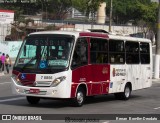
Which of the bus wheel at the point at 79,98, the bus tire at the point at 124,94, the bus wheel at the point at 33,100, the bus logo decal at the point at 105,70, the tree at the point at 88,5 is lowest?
the bus tire at the point at 124,94

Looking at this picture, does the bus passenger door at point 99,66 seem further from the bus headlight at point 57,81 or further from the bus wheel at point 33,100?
the bus wheel at point 33,100

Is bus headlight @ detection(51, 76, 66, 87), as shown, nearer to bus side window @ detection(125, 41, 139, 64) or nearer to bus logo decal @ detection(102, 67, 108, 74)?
bus logo decal @ detection(102, 67, 108, 74)

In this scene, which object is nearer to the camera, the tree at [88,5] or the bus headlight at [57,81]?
the bus headlight at [57,81]

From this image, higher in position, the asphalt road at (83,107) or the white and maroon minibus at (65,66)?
the white and maroon minibus at (65,66)

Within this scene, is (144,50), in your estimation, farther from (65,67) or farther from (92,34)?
(65,67)

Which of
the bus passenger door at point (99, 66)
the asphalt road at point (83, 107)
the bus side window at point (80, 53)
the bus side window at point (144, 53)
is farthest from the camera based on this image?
the bus side window at point (144, 53)

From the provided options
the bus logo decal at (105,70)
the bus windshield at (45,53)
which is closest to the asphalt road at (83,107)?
the bus logo decal at (105,70)

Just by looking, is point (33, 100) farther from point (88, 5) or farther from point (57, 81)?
point (88, 5)

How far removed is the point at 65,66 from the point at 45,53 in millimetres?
918

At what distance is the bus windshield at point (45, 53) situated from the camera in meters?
15.7

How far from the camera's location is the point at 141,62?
21453mm

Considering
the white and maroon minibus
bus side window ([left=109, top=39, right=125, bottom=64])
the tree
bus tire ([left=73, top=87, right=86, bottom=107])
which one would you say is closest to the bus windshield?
the white and maroon minibus

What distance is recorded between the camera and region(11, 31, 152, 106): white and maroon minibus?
15.5 m

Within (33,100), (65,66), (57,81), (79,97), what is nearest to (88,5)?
(33,100)
